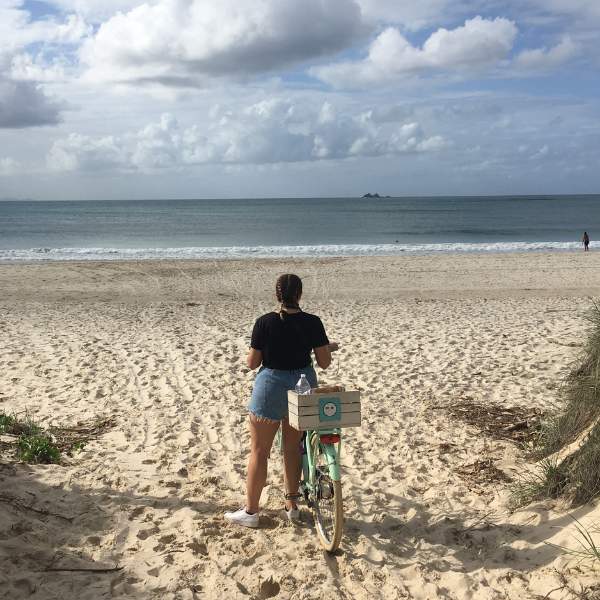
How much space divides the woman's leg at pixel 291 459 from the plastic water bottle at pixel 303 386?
0.45 m

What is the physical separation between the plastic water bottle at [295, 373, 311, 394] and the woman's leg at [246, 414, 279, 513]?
1.27 feet

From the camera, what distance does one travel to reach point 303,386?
367cm

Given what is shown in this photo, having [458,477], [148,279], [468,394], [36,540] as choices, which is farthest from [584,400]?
[148,279]

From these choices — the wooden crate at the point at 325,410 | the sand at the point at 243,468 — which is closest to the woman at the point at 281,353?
the wooden crate at the point at 325,410

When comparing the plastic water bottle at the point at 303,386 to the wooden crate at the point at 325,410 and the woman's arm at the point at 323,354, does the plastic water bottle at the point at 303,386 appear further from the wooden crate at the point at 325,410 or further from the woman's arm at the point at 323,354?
the woman's arm at the point at 323,354

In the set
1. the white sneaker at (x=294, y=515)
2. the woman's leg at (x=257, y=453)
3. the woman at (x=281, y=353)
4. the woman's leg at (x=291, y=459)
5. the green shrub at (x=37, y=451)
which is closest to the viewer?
the woman at (x=281, y=353)

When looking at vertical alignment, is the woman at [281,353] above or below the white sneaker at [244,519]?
above

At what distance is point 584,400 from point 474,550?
1.53m

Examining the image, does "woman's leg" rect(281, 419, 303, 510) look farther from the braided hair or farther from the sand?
the braided hair

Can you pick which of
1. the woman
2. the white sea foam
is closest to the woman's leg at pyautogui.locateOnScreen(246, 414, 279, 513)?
the woman

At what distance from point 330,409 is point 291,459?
79 cm

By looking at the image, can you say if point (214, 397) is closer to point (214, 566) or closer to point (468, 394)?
point (468, 394)

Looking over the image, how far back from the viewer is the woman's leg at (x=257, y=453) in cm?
395

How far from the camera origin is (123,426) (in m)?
6.19
